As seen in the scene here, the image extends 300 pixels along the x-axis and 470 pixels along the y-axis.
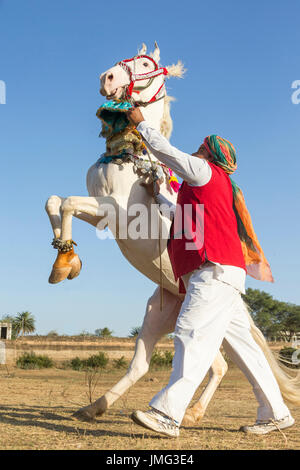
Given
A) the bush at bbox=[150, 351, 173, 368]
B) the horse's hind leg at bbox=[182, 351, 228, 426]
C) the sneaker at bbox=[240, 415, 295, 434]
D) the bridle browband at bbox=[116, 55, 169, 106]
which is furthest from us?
the bush at bbox=[150, 351, 173, 368]

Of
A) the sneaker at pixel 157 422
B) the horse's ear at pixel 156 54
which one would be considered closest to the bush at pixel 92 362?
the horse's ear at pixel 156 54

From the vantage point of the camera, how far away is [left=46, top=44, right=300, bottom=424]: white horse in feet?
14.0

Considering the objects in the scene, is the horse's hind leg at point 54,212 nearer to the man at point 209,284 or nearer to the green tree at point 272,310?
the man at point 209,284

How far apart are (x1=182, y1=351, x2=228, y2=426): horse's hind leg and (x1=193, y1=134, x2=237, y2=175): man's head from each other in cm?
207

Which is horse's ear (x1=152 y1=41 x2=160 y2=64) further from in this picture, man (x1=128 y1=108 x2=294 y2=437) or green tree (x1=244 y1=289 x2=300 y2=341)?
green tree (x1=244 y1=289 x2=300 y2=341)

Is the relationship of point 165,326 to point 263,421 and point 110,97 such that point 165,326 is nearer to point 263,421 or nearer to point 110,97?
point 263,421

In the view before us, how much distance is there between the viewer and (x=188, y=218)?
3342mm

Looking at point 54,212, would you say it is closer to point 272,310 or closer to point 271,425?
point 271,425

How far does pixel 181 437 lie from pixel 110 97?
310 cm

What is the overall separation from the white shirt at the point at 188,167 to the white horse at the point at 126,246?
113cm

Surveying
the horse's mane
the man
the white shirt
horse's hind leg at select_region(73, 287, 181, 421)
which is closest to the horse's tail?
horse's hind leg at select_region(73, 287, 181, 421)

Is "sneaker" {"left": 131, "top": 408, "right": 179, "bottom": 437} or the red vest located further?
the red vest

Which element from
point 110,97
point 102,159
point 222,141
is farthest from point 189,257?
point 110,97

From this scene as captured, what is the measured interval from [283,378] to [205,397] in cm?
75
